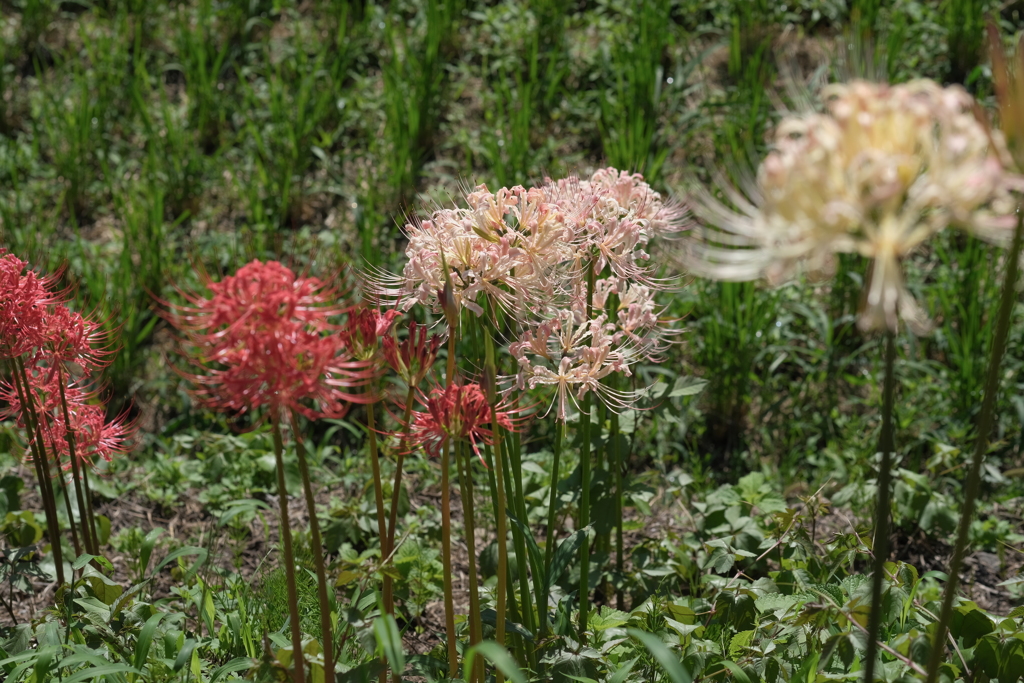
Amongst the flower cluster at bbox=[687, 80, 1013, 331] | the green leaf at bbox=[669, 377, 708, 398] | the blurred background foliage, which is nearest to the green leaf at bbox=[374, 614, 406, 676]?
the flower cluster at bbox=[687, 80, 1013, 331]

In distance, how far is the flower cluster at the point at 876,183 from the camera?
1.01m

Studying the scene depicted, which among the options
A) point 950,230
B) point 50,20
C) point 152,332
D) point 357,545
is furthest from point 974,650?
point 50,20

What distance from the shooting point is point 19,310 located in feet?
6.43

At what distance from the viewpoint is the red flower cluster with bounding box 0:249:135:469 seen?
196 centimetres

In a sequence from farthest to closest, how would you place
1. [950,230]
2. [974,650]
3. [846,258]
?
1. [950,230]
2. [846,258]
3. [974,650]

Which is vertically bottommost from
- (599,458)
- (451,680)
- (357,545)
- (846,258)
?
(357,545)

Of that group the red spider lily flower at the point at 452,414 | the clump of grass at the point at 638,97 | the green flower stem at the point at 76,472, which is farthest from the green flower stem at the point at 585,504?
the clump of grass at the point at 638,97

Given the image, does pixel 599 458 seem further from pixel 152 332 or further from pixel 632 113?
pixel 152 332

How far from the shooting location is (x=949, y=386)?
3678 millimetres

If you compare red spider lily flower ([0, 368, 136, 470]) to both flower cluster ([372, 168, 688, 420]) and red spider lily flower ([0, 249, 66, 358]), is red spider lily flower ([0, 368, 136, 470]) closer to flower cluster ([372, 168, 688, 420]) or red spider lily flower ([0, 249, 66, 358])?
red spider lily flower ([0, 249, 66, 358])

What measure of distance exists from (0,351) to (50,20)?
4.69 metres

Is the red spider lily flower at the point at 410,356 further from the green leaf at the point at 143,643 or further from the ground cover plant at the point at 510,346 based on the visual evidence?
the green leaf at the point at 143,643

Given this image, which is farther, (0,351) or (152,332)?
(152,332)

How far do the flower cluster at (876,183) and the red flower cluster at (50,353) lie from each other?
154 centimetres
